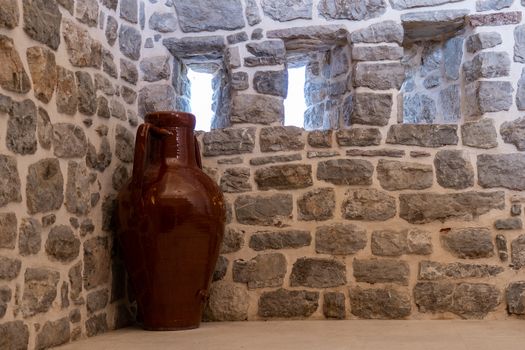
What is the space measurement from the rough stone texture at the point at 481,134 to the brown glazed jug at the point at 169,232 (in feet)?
4.03

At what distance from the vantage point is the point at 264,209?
2971mm

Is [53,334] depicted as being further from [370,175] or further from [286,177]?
[370,175]

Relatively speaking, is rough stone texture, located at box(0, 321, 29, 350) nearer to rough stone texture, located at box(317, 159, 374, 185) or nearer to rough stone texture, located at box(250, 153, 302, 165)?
→ rough stone texture, located at box(250, 153, 302, 165)

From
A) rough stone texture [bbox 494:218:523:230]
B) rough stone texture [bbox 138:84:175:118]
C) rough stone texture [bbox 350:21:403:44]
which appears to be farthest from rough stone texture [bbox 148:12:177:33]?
rough stone texture [bbox 494:218:523:230]

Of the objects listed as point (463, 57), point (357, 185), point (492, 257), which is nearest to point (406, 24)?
point (463, 57)

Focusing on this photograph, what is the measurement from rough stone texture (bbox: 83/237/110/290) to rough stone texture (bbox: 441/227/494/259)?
5.06 feet

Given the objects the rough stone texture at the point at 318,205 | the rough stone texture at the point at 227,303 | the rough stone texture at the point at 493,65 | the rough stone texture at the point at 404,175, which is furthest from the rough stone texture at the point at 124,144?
the rough stone texture at the point at 493,65

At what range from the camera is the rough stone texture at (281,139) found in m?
3.01

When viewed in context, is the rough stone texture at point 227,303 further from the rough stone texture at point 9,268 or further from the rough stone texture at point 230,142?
the rough stone texture at point 9,268

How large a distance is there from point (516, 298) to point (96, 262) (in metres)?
1.89

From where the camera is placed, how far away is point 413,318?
286cm

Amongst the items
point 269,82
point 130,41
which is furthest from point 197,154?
point 130,41

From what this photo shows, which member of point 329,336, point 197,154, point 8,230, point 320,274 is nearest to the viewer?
point 8,230

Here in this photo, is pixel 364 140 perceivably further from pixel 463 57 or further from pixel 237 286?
pixel 237 286
